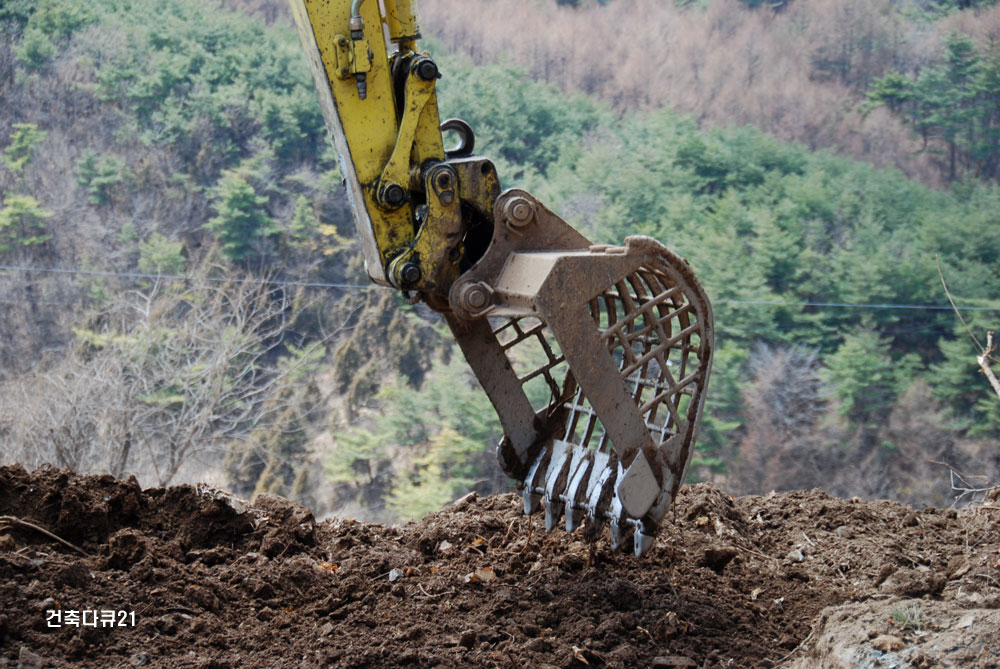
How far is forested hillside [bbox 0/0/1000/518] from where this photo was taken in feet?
43.7

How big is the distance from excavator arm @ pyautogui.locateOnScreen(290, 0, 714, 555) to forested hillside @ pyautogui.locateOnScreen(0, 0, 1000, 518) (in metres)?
7.73

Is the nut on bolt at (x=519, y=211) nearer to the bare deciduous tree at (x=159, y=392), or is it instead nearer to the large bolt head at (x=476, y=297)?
the large bolt head at (x=476, y=297)

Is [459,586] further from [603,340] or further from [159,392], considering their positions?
[159,392]

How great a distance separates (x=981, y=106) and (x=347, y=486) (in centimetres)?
1167

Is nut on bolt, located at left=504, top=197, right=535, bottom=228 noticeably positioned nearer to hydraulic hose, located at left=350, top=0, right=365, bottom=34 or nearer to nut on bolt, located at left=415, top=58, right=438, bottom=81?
nut on bolt, located at left=415, top=58, right=438, bottom=81

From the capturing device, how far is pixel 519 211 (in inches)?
143

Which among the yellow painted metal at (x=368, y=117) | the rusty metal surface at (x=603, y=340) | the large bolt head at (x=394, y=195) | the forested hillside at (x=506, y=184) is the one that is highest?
the yellow painted metal at (x=368, y=117)

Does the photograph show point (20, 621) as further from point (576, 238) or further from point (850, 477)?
point (850, 477)

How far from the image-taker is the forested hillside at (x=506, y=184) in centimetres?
1330

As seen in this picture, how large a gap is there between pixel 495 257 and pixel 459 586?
1.30 meters

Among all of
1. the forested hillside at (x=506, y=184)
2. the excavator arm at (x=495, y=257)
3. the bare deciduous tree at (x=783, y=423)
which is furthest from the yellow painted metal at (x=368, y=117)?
the bare deciduous tree at (x=783, y=423)

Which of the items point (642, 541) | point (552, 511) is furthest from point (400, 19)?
point (642, 541)

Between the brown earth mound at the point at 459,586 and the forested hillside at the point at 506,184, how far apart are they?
6.87 meters

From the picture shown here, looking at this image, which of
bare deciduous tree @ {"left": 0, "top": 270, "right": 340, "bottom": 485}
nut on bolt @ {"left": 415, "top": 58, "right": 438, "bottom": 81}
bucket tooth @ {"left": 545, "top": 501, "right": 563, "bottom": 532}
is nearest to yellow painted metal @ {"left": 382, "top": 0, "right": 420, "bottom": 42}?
nut on bolt @ {"left": 415, "top": 58, "right": 438, "bottom": 81}
